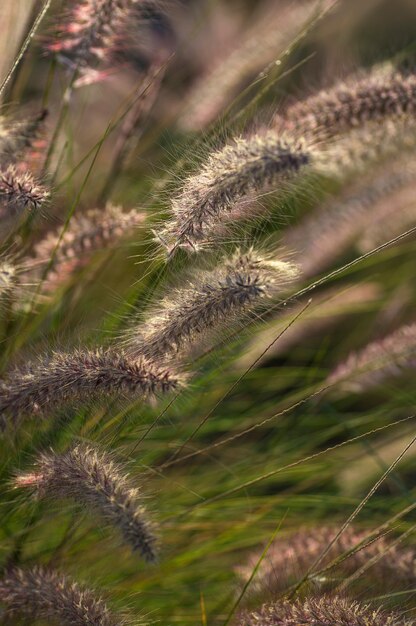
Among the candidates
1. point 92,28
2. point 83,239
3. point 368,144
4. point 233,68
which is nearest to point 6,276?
point 83,239

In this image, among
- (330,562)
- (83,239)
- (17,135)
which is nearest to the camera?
(330,562)

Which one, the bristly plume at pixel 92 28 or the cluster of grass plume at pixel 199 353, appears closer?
the cluster of grass plume at pixel 199 353

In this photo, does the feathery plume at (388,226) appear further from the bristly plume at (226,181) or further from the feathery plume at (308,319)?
the bristly plume at (226,181)

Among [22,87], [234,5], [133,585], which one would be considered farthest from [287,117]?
[234,5]

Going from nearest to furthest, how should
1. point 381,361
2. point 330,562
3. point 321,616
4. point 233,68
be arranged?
1. point 321,616
2. point 330,562
3. point 381,361
4. point 233,68

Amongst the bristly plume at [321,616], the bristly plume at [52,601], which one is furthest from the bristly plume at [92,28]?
the bristly plume at [321,616]

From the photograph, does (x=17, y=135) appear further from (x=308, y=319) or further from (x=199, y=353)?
(x=308, y=319)

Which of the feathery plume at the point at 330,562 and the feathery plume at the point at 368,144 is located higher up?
the feathery plume at the point at 368,144
